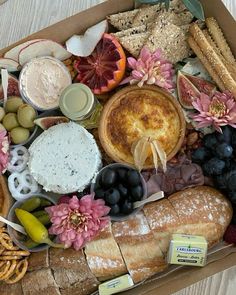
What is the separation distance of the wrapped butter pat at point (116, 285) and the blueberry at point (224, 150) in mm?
419

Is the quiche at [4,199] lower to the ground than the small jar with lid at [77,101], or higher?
lower

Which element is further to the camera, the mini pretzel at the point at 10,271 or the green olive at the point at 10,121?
the green olive at the point at 10,121

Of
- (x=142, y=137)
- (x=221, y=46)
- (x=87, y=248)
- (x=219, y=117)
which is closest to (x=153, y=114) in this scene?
(x=142, y=137)

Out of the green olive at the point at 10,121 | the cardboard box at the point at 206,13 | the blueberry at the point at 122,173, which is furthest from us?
the green olive at the point at 10,121

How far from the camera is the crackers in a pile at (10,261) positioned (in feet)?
4.90

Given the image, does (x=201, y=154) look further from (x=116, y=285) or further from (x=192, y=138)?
(x=116, y=285)

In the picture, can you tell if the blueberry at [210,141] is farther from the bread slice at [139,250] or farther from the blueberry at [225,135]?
the bread slice at [139,250]

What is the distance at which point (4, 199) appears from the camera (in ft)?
5.16

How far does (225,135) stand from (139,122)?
0.25m

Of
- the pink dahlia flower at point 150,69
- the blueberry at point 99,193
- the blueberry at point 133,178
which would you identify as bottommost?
the blueberry at point 99,193

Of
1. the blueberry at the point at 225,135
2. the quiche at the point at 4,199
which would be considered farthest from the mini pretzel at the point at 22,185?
the blueberry at the point at 225,135

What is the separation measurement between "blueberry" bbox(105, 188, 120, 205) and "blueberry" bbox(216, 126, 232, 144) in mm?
325

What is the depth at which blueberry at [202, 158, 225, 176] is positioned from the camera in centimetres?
148

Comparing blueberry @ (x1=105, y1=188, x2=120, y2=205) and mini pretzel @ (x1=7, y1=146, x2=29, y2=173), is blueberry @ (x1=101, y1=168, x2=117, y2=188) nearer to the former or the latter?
blueberry @ (x1=105, y1=188, x2=120, y2=205)
